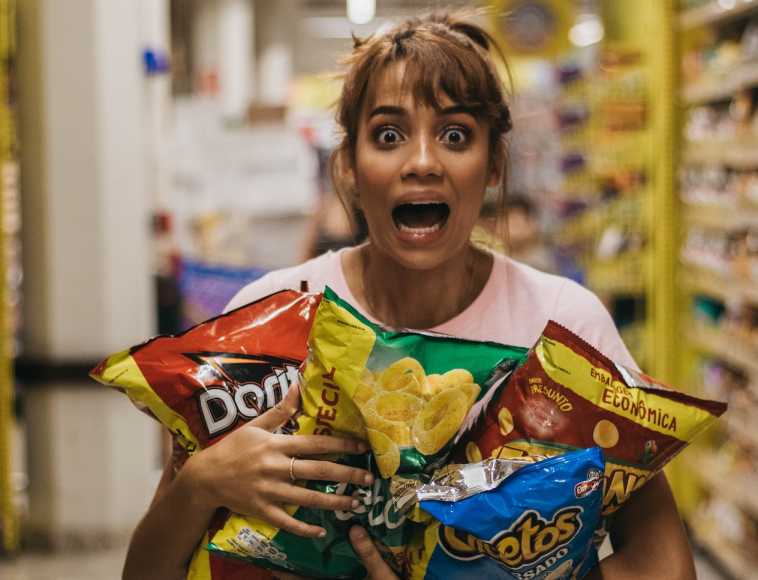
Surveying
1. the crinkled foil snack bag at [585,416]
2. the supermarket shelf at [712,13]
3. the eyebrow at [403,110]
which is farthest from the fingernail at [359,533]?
the supermarket shelf at [712,13]

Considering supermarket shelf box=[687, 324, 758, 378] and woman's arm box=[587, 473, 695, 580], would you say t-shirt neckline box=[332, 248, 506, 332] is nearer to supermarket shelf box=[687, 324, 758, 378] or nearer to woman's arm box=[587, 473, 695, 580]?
woman's arm box=[587, 473, 695, 580]

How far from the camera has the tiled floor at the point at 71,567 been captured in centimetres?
414

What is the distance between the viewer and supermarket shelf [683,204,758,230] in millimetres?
3846

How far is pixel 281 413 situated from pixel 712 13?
368 cm

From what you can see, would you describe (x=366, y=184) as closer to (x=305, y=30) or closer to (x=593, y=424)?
(x=593, y=424)

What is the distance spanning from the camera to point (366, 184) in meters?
1.37

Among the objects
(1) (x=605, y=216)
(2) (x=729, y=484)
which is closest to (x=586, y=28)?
(1) (x=605, y=216)

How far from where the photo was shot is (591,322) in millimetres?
1399

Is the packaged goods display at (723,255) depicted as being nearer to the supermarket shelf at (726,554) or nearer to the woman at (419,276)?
the supermarket shelf at (726,554)

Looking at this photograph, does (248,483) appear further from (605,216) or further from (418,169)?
(605,216)

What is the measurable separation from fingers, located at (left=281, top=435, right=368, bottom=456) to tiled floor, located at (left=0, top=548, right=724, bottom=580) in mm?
3201

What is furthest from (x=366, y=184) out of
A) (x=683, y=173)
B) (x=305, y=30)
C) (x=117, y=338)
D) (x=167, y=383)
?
(x=305, y=30)

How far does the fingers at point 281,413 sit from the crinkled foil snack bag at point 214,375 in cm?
4

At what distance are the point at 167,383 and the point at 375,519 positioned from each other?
317 millimetres
